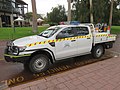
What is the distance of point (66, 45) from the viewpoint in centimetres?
500

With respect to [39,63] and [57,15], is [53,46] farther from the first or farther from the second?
[57,15]

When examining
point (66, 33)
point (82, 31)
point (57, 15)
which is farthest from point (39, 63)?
point (57, 15)

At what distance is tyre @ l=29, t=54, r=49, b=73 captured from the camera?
14.6ft

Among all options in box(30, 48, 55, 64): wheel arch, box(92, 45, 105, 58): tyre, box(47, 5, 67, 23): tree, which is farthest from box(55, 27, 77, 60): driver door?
box(47, 5, 67, 23): tree

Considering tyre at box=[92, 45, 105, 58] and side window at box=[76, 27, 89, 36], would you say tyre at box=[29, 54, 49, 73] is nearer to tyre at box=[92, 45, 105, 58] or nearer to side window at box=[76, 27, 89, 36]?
side window at box=[76, 27, 89, 36]

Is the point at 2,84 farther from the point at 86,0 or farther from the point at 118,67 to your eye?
the point at 86,0

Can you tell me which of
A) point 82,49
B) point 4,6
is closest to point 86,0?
point 82,49

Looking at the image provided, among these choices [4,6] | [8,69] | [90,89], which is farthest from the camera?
[4,6]

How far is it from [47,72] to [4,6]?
29777 mm

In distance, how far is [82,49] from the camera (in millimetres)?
5523

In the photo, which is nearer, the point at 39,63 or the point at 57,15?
the point at 39,63

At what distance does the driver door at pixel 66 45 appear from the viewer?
4.85m

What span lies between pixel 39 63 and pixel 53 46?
0.80 m

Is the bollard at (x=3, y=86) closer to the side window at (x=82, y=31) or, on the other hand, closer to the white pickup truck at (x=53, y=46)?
the white pickup truck at (x=53, y=46)
